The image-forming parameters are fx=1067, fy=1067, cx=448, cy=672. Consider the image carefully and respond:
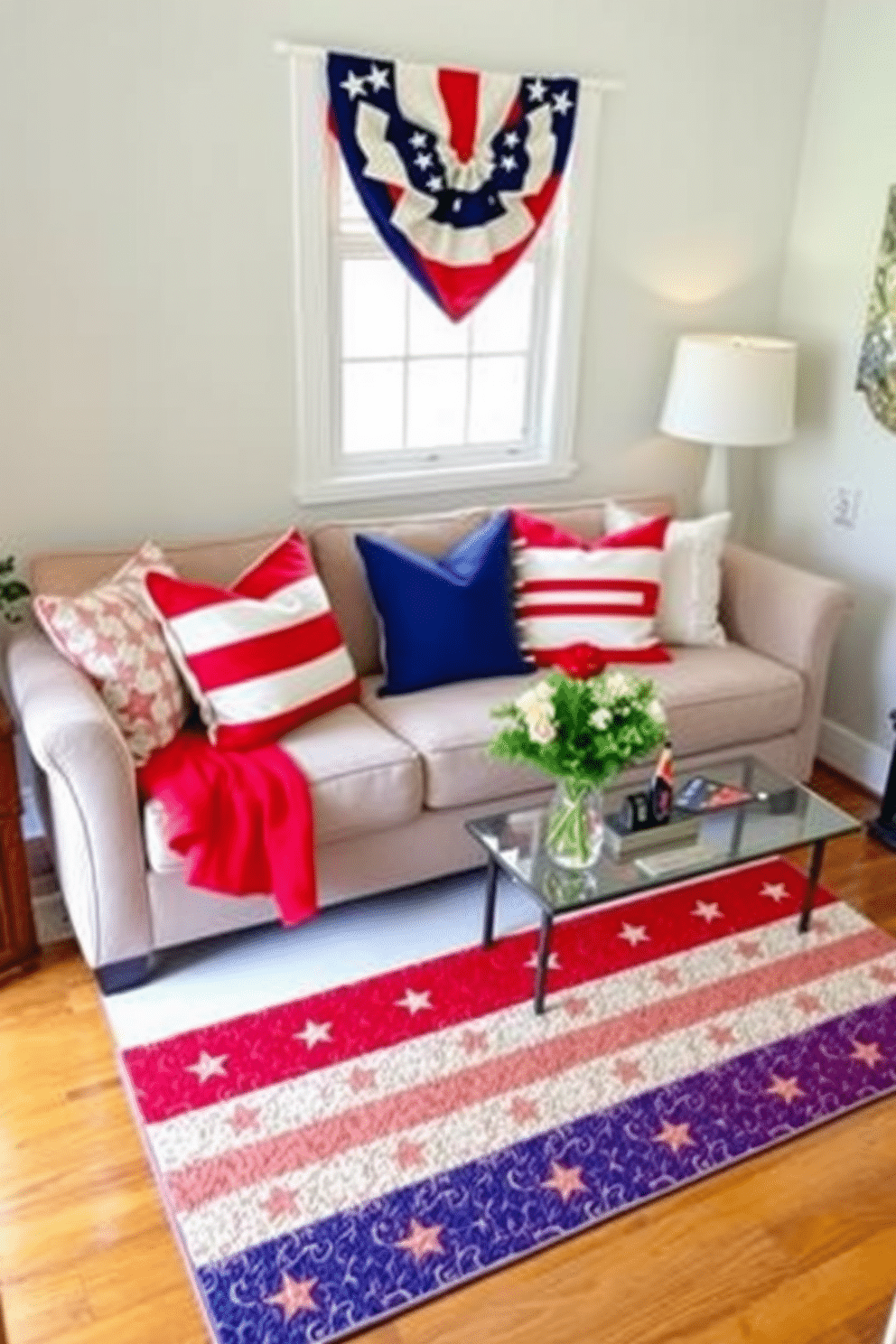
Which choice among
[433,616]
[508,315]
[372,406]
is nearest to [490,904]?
[433,616]

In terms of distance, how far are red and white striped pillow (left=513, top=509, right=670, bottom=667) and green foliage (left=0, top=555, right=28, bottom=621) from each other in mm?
1286

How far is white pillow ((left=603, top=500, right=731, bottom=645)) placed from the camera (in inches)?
123

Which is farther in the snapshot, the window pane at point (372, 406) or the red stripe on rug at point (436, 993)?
the window pane at point (372, 406)

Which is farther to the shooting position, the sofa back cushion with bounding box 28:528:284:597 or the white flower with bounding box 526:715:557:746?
the sofa back cushion with bounding box 28:528:284:597

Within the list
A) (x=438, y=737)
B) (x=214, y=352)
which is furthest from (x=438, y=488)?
(x=438, y=737)

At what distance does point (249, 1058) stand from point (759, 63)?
10.3 ft

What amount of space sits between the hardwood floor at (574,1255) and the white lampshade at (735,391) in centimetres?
192

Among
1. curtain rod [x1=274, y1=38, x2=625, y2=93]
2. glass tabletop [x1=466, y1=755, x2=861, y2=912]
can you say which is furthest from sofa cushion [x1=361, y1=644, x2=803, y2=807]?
curtain rod [x1=274, y1=38, x2=625, y2=93]

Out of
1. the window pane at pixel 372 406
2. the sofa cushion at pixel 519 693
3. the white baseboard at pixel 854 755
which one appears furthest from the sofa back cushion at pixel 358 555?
the white baseboard at pixel 854 755

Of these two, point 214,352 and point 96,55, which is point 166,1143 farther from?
point 96,55

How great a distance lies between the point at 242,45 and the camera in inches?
102

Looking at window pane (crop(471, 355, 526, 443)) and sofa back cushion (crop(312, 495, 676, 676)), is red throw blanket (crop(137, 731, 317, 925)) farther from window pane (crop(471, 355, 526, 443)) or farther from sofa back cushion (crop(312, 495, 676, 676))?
window pane (crop(471, 355, 526, 443))

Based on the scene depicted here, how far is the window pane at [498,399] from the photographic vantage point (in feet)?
10.8

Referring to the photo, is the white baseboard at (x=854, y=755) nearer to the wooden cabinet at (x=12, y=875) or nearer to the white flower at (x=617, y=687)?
the white flower at (x=617, y=687)
